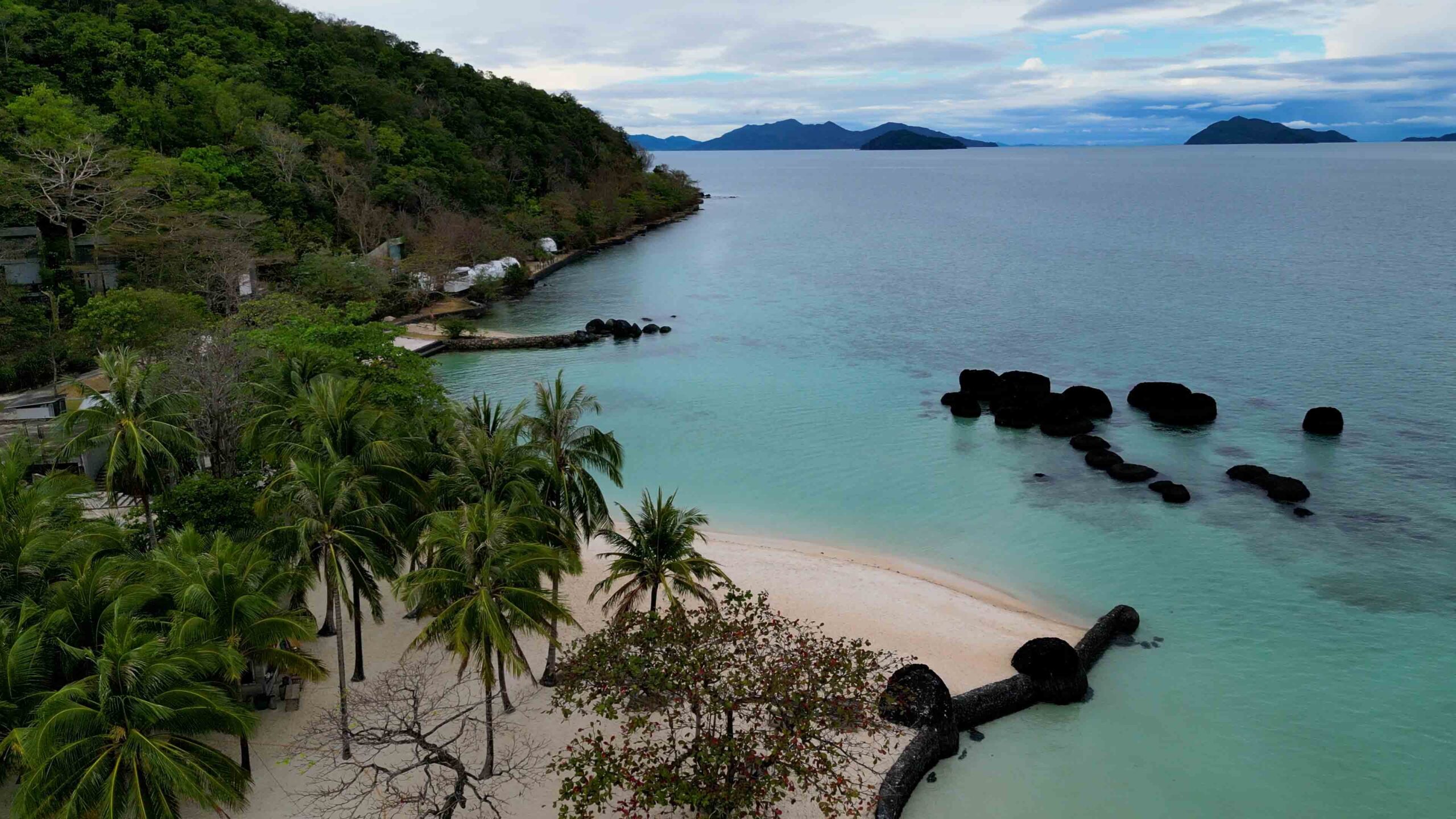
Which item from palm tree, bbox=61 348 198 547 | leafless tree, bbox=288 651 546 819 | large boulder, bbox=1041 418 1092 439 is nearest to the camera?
leafless tree, bbox=288 651 546 819

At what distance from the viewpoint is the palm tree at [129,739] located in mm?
10680

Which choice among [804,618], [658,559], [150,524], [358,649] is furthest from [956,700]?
[150,524]

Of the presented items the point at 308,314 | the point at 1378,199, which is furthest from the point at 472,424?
the point at 1378,199

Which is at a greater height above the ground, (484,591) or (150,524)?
(484,591)

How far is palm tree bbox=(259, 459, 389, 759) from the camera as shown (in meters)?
14.4

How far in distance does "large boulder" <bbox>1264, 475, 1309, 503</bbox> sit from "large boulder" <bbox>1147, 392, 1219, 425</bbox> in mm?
6573

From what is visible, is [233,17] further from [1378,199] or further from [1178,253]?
[1378,199]

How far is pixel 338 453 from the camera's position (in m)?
17.0

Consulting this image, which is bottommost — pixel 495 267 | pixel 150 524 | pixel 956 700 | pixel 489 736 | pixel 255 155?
pixel 956 700

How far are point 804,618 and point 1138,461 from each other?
1697 centimetres

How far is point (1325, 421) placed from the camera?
110ft

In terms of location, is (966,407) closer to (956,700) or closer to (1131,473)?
(1131,473)

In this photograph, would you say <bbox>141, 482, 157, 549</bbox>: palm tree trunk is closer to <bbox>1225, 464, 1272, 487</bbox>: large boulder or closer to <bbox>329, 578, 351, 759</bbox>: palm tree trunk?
<bbox>329, 578, 351, 759</bbox>: palm tree trunk

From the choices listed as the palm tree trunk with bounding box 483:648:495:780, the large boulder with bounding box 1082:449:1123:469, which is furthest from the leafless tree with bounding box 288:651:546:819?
the large boulder with bounding box 1082:449:1123:469
